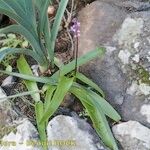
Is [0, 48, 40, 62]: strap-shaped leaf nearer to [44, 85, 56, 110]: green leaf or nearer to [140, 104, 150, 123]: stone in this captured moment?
[44, 85, 56, 110]: green leaf

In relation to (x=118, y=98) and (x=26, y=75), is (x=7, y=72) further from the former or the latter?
(x=118, y=98)

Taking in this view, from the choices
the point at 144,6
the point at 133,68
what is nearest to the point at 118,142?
the point at 133,68

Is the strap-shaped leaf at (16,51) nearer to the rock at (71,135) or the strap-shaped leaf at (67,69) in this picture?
the strap-shaped leaf at (67,69)

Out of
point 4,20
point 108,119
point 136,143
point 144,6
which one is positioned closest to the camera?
point 136,143

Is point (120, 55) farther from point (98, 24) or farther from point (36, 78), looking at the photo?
point (36, 78)

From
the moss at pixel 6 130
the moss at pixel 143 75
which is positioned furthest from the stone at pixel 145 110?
the moss at pixel 6 130

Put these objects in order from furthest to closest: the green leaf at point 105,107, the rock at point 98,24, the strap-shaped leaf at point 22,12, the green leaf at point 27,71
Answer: the rock at point 98,24
the green leaf at point 27,71
the green leaf at point 105,107
the strap-shaped leaf at point 22,12

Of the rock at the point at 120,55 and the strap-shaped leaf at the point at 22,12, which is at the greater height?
the strap-shaped leaf at the point at 22,12
